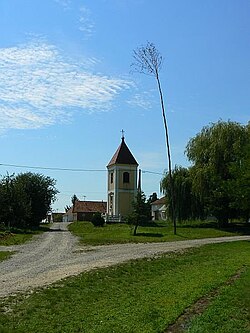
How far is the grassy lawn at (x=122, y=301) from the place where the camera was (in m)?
8.67

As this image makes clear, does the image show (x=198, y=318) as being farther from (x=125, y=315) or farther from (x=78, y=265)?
(x=78, y=265)

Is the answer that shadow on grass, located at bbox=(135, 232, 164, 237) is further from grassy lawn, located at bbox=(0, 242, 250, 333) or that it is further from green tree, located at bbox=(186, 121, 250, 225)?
grassy lawn, located at bbox=(0, 242, 250, 333)

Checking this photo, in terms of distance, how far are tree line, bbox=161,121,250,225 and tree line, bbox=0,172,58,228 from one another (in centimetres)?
1543

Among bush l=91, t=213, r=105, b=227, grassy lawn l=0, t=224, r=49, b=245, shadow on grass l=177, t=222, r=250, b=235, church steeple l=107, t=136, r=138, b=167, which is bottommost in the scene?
grassy lawn l=0, t=224, r=49, b=245

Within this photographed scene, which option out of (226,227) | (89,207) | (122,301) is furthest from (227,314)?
(89,207)

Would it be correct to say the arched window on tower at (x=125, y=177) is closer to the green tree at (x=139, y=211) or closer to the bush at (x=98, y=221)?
the bush at (x=98, y=221)

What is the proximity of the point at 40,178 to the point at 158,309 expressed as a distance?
56.1m

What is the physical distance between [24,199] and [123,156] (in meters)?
22.2

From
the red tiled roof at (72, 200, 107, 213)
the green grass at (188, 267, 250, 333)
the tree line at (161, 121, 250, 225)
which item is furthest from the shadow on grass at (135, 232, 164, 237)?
the red tiled roof at (72, 200, 107, 213)

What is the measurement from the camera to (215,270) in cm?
1828

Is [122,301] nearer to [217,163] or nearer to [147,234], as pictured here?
[147,234]

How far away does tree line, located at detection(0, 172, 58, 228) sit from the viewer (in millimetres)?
52156

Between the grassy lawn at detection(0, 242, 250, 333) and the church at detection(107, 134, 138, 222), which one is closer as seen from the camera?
the grassy lawn at detection(0, 242, 250, 333)

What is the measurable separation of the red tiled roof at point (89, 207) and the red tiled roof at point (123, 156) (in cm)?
2468
